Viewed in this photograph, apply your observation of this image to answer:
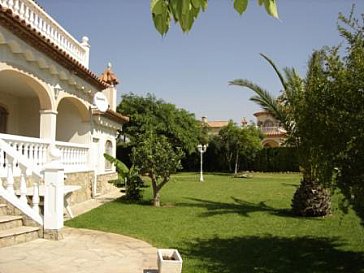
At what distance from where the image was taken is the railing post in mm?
8102

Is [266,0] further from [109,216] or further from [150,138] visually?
[150,138]

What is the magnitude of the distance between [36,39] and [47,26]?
285cm

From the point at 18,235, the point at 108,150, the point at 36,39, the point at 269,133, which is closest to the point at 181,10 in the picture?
the point at 18,235

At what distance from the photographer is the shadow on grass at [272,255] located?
7.07 meters

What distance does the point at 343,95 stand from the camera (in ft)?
22.5

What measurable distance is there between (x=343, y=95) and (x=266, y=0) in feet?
17.2

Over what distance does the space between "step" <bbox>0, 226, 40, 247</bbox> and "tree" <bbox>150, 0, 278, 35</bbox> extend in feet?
20.5

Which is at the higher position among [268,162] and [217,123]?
[217,123]

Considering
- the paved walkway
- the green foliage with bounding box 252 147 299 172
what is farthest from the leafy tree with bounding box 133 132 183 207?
the green foliage with bounding box 252 147 299 172

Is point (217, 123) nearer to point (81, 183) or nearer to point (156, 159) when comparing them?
point (81, 183)

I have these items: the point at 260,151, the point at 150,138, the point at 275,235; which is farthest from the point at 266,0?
the point at 260,151

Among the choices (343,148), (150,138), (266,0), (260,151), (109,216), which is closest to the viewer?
(266,0)

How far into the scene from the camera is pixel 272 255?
7926 millimetres

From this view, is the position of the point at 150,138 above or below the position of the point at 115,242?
above
